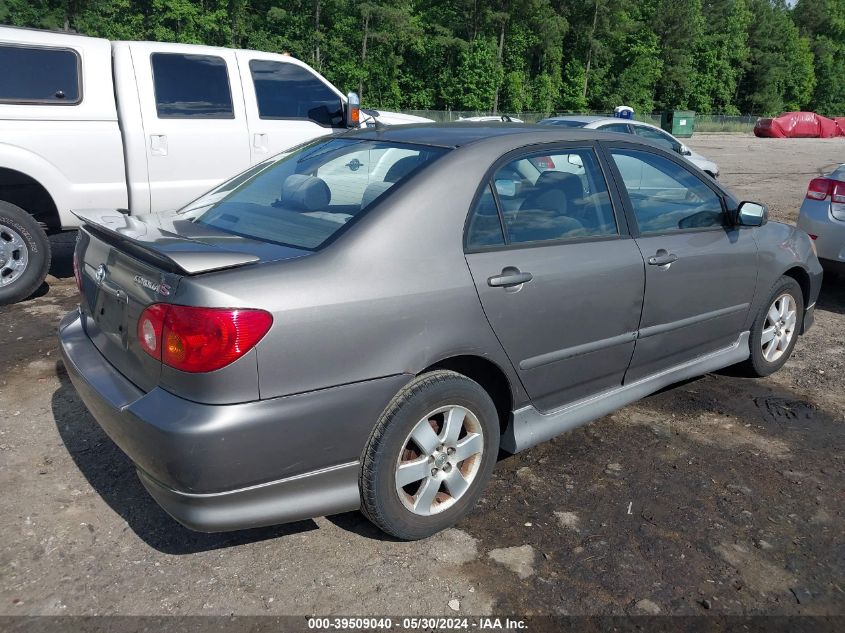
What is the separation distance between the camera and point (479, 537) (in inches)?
123

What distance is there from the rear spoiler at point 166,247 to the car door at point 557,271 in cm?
98

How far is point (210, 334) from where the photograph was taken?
8.07 feet

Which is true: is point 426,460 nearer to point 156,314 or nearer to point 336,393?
point 336,393

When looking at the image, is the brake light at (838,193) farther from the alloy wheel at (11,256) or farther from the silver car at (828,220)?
the alloy wheel at (11,256)

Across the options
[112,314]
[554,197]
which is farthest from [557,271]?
[112,314]

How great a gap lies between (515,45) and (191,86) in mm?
57084

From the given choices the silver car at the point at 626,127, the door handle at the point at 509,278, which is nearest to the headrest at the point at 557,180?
the door handle at the point at 509,278

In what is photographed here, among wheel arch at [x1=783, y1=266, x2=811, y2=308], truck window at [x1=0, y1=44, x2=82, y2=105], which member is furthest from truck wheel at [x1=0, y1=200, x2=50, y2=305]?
wheel arch at [x1=783, y1=266, x2=811, y2=308]

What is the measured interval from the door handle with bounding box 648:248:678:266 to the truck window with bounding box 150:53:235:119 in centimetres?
475

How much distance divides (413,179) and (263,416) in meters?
1.15

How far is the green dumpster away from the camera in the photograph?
152ft

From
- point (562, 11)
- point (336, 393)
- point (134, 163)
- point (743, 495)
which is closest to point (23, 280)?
point (134, 163)

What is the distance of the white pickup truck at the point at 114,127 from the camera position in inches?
239

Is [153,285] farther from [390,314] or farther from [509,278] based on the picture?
[509,278]
